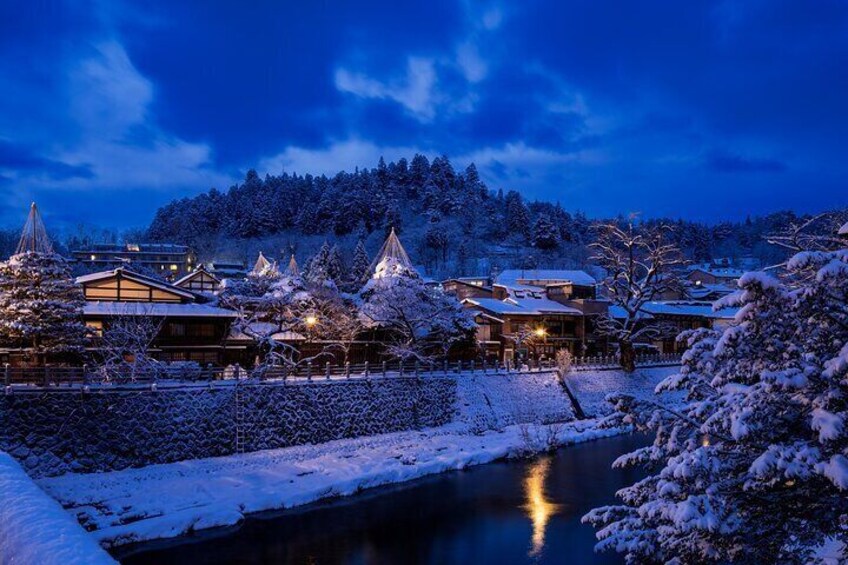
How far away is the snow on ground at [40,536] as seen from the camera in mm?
5219

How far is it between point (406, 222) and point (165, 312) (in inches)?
3585

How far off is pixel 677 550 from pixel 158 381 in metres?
23.2

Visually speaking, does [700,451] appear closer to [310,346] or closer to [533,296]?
[310,346]

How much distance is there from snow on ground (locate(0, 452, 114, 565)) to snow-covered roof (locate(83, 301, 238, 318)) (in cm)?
2589

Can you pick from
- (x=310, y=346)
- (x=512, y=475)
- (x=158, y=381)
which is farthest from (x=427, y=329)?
(x=158, y=381)

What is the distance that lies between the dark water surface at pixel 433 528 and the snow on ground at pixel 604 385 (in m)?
14.7

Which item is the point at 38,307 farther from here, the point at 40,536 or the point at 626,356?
the point at 626,356

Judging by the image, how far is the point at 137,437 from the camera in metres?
23.7

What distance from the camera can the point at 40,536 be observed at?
575cm

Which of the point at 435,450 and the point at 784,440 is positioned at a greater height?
the point at 784,440

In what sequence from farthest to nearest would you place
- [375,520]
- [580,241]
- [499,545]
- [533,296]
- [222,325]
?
[580,241] < [533,296] < [222,325] < [375,520] < [499,545]

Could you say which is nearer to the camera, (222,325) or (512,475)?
→ (512,475)

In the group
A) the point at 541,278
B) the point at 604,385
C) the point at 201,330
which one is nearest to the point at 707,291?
the point at 541,278

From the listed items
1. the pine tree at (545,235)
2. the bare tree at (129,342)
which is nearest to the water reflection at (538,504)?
the bare tree at (129,342)
